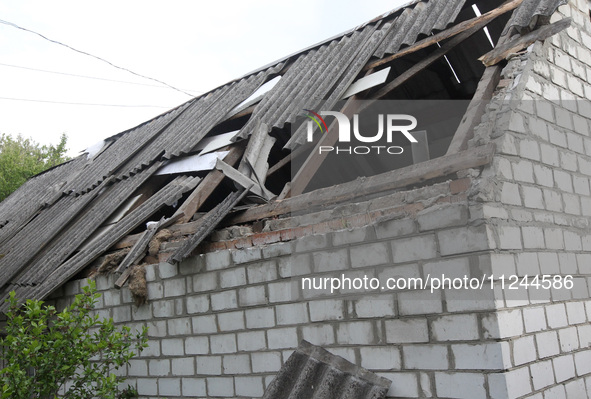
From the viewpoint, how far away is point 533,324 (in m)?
3.51

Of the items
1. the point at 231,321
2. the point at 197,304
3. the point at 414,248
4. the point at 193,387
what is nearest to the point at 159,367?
the point at 193,387

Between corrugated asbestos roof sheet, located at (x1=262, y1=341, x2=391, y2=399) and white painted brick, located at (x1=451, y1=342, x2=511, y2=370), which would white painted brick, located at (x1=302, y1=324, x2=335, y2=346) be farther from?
white painted brick, located at (x1=451, y1=342, x2=511, y2=370)

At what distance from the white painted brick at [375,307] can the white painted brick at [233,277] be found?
1.13 metres

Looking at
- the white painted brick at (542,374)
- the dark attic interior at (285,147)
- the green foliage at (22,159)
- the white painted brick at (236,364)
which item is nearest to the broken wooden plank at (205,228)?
the dark attic interior at (285,147)

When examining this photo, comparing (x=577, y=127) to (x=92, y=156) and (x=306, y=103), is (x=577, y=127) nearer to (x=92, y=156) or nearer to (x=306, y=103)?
(x=306, y=103)

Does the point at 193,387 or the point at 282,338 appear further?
the point at 193,387

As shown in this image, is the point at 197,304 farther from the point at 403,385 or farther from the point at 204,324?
the point at 403,385

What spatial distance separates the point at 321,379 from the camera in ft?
12.5

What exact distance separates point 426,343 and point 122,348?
304cm

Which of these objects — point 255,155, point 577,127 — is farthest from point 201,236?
point 577,127

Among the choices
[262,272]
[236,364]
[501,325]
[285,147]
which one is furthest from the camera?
[285,147]

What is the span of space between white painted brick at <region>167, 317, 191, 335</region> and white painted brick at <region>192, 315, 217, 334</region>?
0.25 ft

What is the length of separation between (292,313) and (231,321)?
26.8 inches

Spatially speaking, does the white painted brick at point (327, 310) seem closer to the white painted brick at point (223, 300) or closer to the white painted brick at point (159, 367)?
the white painted brick at point (223, 300)
